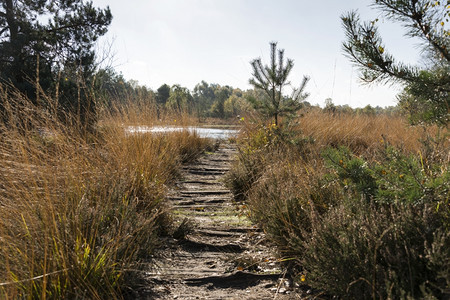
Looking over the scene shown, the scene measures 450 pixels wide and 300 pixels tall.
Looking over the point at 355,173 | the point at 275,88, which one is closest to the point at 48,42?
the point at 275,88

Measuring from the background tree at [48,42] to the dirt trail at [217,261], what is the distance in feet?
23.2

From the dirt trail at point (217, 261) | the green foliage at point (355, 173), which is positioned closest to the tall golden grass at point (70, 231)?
→ the dirt trail at point (217, 261)

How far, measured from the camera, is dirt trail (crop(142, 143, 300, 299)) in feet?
7.82

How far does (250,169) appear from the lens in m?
5.41

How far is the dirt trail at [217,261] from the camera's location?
2.38 meters

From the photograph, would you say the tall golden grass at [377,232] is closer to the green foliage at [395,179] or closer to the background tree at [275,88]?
the green foliage at [395,179]

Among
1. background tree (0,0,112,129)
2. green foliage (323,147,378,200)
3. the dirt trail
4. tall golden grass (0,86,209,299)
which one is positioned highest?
background tree (0,0,112,129)

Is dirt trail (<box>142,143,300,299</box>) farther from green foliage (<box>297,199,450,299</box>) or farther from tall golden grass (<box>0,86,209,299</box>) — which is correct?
green foliage (<box>297,199,450,299</box>)

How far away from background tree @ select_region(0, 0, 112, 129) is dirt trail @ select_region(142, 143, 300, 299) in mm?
7086

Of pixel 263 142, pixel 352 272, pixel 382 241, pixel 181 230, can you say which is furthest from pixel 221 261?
pixel 263 142

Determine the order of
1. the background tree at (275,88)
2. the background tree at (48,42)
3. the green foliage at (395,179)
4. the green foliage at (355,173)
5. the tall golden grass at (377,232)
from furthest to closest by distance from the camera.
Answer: the background tree at (48,42)
the background tree at (275,88)
the green foliage at (355,173)
the green foliage at (395,179)
the tall golden grass at (377,232)

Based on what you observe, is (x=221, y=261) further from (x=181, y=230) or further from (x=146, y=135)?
(x=146, y=135)

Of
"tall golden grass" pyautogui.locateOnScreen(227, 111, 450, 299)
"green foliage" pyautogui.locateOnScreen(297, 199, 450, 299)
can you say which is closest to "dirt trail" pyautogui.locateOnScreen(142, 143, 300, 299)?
"tall golden grass" pyautogui.locateOnScreen(227, 111, 450, 299)

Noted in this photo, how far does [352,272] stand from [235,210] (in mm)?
2831
